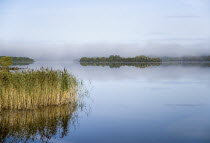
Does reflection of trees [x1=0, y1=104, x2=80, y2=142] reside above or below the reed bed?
below

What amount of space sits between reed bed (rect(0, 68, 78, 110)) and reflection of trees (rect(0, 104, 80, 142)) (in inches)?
19.0

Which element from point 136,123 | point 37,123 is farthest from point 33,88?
point 136,123

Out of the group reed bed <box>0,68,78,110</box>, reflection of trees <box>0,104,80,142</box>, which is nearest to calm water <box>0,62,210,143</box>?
reflection of trees <box>0,104,80,142</box>

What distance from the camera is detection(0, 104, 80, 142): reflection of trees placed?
1074 centimetres

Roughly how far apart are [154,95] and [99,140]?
13529 millimetres

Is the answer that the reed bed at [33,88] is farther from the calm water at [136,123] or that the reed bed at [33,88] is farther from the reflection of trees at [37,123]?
the calm water at [136,123]

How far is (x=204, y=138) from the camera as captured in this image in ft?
36.3

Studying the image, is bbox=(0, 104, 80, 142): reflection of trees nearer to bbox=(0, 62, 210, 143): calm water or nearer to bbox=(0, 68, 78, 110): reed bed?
bbox=(0, 62, 210, 143): calm water

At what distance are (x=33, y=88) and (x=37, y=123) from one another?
274 cm

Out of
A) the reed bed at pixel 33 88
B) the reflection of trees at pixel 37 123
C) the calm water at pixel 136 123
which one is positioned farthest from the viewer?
the reed bed at pixel 33 88

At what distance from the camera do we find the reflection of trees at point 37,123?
1074 cm

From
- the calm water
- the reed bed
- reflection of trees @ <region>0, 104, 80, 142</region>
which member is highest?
the reed bed

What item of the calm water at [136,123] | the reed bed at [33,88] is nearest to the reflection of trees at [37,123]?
the calm water at [136,123]

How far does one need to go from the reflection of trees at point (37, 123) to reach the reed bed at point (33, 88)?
0.48m
